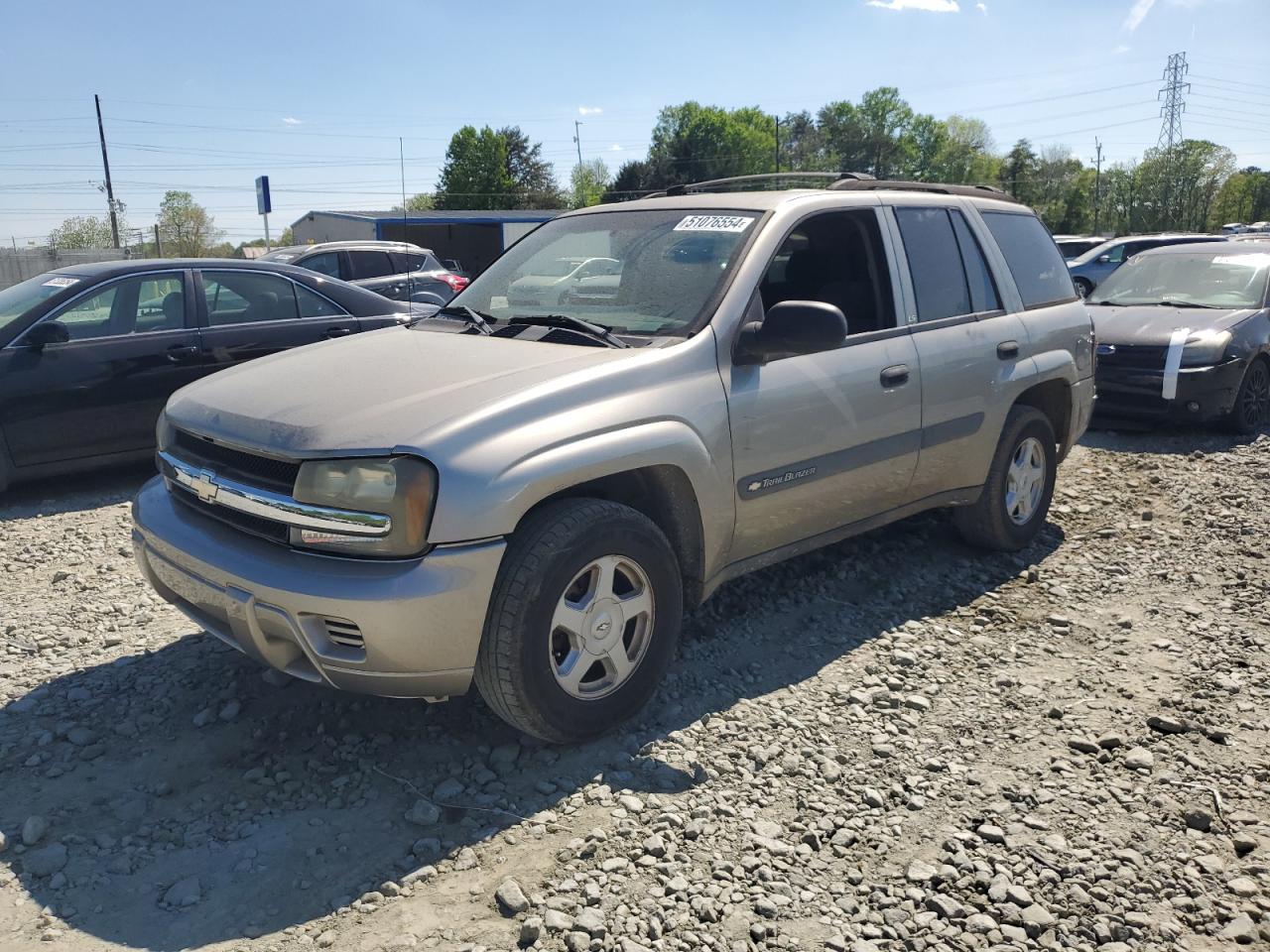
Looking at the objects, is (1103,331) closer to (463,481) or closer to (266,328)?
(266,328)

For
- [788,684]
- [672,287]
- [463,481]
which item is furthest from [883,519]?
[463,481]

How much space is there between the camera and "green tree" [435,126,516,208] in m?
90.4

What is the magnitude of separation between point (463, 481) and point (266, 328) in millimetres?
4988

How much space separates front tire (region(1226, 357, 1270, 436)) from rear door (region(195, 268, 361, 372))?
23.5ft

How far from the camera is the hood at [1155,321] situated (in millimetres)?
8539

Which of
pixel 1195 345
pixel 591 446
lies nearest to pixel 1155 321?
pixel 1195 345

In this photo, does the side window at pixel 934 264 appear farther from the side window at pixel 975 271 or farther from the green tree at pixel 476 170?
the green tree at pixel 476 170

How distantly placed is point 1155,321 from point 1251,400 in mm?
1005

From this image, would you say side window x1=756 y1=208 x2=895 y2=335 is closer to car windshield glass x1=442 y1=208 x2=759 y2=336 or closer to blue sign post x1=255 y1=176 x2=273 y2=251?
car windshield glass x1=442 y1=208 x2=759 y2=336

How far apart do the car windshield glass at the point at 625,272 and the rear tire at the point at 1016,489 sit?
1996 millimetres

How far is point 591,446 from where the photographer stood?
3223 millimetres

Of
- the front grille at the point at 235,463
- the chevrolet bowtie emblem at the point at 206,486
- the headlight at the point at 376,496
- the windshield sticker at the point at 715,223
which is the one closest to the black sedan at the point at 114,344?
the front grille at the point at 235,463

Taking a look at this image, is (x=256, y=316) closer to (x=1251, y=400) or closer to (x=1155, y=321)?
(x=1155, y=321)

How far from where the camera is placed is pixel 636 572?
3408 millimetres
